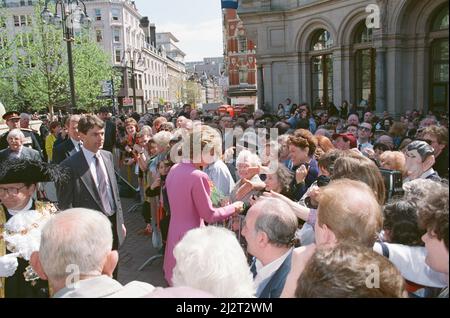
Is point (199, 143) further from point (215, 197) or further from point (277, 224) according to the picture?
point (277, 224)

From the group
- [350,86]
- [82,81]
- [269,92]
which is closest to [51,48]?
[82,81]

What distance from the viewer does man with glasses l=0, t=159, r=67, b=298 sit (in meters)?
3.08

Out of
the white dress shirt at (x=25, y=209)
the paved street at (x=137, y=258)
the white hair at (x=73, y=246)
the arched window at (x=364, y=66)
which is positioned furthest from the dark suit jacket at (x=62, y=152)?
the arched window at (x=364, y=66)

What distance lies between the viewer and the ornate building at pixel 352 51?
13.4 metres

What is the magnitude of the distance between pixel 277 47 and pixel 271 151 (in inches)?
546

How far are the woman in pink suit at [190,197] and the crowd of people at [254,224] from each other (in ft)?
0.04

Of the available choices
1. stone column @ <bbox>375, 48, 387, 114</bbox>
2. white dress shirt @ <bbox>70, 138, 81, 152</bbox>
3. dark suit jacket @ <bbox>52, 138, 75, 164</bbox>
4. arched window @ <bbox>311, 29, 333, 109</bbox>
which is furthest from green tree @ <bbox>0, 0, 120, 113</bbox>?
dark suit jacket @ <bbox>52, 138, 75, 164</bbox>

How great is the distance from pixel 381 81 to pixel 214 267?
13627mm

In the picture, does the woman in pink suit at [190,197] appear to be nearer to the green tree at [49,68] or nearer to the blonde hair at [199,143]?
the blonde hair at [199,143]

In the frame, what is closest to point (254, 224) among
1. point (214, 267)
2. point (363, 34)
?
point (214, 267)

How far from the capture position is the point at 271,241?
248 cm

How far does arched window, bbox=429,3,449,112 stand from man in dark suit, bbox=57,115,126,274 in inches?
472

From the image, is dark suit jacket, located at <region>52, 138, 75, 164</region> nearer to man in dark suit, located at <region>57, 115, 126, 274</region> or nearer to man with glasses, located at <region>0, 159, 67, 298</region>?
man in dark suit, located at <region>57, 115, 126, 274</region>
